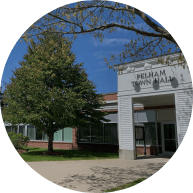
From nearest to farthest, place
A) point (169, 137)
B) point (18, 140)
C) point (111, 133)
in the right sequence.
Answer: point (169, 137) < point (111, 133) < point (18, 140)

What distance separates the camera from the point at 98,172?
458 centimetres

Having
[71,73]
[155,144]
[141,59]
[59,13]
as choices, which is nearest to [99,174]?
[155,144]

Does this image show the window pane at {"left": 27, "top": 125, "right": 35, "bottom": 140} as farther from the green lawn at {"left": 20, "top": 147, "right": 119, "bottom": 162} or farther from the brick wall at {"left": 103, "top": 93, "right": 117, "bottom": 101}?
the brick wall at {"left": 103, "top": 93, "right": 117, "bottom": 101}

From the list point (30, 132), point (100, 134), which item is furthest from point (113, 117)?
point (30, 132)

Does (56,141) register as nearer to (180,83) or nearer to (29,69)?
(29,69)

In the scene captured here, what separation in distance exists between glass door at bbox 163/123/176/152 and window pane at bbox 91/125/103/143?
145cm

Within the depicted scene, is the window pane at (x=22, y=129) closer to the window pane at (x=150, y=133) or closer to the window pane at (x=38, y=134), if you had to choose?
the window pane at (x=38, y=134)

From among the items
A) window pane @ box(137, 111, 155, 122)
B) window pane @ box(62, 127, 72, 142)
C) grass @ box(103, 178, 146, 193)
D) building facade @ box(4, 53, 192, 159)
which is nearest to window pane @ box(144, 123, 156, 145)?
building facade @ box(4, 53, 192, 159)

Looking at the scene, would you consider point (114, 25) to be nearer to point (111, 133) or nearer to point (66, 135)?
point (111, 133)

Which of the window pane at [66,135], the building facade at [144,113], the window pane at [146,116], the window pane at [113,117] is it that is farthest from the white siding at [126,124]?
the window pane at [66,135]

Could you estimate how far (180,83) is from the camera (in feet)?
14.8

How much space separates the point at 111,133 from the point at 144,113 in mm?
972

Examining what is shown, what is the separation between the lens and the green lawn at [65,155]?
4872 millimetres

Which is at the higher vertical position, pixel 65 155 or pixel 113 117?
pixel 113 117
